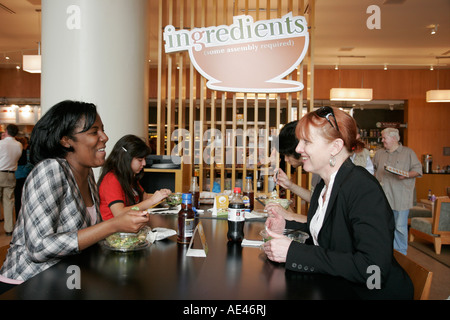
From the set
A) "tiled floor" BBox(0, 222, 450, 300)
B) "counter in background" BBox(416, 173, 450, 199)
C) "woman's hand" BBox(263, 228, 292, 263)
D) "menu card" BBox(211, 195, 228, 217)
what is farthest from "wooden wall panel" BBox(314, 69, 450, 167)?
"woman's hand" BBox(263, 228, 292, 263)

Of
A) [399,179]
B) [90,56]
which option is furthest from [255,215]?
[399,179]

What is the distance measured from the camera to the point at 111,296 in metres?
1.15

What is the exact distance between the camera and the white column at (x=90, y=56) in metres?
4.18

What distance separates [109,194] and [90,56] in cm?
220

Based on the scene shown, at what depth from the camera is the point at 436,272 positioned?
4371mm

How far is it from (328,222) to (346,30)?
6454 mm

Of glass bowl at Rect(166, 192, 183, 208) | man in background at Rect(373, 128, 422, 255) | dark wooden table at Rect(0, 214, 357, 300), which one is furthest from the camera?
man in background at Rect(373, 128, 422, 255)

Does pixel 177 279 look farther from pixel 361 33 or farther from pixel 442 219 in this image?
pixel 361 33

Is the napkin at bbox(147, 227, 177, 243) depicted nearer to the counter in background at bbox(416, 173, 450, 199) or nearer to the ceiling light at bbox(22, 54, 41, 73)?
the ceiling light at bbox(22, 54, 41, 73)

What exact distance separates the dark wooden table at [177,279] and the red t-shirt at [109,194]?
0.99 metres

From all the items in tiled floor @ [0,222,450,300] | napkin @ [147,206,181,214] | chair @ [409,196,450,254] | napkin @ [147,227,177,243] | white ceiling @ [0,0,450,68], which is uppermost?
white ceiling @ [0,0,450,68]

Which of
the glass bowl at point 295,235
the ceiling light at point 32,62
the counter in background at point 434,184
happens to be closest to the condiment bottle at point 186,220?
the glass bowl at point 295,235

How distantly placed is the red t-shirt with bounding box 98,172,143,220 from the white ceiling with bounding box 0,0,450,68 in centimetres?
432

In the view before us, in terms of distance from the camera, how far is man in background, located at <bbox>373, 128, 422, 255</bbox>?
5137 millimetres
